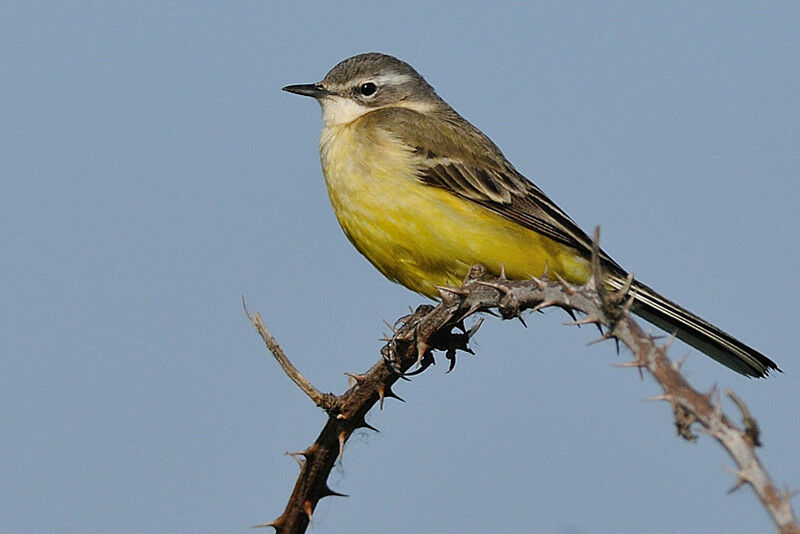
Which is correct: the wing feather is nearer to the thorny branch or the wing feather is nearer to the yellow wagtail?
the yellow wagtail

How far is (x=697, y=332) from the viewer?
7.09 meters

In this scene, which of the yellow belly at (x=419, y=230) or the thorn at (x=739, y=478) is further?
the yellow belly at (x=419, y=230)

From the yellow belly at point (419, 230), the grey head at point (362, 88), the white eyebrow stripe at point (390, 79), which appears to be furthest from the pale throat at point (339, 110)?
the yellow belly at point (419, 230)

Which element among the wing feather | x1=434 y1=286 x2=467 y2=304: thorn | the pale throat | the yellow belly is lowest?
x1=434 y1=286 x2=467 y2=304: thorn

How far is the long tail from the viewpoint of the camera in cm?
625

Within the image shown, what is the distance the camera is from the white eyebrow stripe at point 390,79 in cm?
998

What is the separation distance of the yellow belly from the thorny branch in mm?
1019

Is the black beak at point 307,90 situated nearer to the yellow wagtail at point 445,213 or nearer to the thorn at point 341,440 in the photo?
the yellow wagtail at point 445,213

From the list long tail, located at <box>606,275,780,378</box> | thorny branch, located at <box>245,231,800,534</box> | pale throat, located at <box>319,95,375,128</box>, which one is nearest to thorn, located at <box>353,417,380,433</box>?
thorny branch, located at <box>245,231,800,534</box>

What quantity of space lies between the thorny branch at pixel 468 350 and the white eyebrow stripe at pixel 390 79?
12.6 ft

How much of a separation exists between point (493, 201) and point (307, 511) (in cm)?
433

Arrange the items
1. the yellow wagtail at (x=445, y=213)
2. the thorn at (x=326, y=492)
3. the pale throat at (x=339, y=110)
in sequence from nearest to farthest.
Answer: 1. the thorn at (x=326, y=492)
2. the yellow wagtail at (x=445, y=213)
3. the pale throat at (x=339, y=110)

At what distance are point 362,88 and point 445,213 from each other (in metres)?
A: 2.51

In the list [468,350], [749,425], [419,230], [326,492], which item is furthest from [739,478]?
[419,230]
